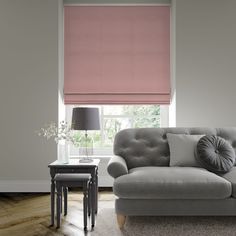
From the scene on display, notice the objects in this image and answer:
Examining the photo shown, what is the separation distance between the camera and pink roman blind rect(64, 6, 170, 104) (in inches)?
190

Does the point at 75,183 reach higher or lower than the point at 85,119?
lower

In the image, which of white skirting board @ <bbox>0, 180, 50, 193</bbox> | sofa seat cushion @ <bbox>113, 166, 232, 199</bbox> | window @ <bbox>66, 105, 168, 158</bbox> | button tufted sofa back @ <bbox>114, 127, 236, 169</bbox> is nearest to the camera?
sofa seat cushion @ <bbox>113, 166, 232, 199</bbox>

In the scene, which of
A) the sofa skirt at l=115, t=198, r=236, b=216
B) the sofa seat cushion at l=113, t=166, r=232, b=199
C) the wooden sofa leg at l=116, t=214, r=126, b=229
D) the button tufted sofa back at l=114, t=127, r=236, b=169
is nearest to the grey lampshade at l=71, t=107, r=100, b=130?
the button tufted sofa back at l=114, t=127, r=236, b=169

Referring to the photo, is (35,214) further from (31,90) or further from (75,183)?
(31,90)

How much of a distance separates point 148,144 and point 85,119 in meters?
0.85

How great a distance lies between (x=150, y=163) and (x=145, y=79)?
1.52 meters

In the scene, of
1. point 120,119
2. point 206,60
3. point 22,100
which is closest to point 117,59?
point 120,119

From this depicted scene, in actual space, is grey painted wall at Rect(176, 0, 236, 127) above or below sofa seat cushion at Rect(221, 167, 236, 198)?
above

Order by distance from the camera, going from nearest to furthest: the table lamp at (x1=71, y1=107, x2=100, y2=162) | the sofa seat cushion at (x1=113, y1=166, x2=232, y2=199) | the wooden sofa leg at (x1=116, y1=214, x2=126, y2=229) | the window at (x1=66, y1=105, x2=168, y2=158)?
the sofa seat cushion at (x1=113, y1=166, x2=232, y2=199), the wooden sofa leg at (x1=116, y1=214, x2=126, y2=229), the table lamp at (x1=71, y1=107, x2=100, y2=162), the window at (x1=66, y1=105, x2=168, y2=158)

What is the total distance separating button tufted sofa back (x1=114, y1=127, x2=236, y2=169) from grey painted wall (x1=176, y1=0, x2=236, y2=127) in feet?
2.59

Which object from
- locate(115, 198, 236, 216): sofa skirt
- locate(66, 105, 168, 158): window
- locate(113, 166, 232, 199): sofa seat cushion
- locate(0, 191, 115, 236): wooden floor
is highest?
locate(66, 105, 168, 158): window

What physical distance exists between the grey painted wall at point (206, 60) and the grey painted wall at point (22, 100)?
70.1 inches

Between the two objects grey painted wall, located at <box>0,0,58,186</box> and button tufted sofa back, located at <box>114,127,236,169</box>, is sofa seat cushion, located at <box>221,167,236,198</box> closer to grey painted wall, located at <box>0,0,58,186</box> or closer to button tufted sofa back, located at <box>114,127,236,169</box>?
button tufted sofa back, located at <box>114,127,236,169</box>

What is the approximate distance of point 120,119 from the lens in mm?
5047
